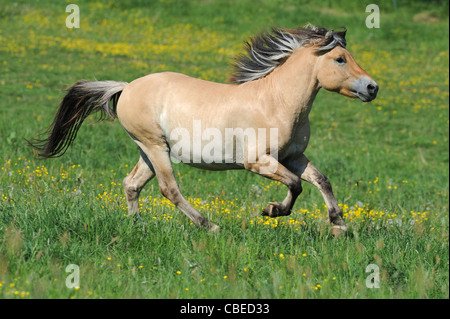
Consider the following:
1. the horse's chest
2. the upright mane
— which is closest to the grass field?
the horse's chest

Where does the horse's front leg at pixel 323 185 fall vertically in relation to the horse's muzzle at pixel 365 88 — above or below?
below

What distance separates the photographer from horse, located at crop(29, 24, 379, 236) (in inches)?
235

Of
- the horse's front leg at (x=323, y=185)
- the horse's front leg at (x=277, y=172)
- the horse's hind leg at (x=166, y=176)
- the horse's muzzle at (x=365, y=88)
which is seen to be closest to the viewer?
the horse's muzzle at (x=365, y=88)

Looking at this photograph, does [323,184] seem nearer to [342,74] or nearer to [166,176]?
[342,74]

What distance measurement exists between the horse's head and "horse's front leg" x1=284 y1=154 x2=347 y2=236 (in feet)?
2.53

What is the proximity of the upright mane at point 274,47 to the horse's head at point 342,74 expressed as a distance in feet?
0.33

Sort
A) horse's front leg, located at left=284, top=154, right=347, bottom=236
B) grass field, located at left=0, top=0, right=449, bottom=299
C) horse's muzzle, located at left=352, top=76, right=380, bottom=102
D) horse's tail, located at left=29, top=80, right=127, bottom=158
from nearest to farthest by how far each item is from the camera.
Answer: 1. grass field, located at left=0, top=0, right=449, bottom=299
2. horse's muzzle, located at left=352, top=76, right=380, bottom=102
3. horse's front leg, located at left=284, top=154, right=347, bottom=236
4. horse's tail, located at left=29, top=80, right=127, bottom=158

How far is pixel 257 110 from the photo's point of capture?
20.1ft

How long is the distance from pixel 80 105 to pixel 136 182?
116 cm

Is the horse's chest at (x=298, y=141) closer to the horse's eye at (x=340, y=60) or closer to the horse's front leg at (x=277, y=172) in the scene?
the horse's front leg at (x=277, y=172)

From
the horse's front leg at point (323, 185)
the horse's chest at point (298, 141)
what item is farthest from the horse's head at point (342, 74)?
the horse's front leg at point (323, 185)

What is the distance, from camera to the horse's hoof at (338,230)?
5.95 metres

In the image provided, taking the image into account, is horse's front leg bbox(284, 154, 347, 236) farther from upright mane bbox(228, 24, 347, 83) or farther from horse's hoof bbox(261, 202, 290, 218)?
upright mane bbox(228, 24, 347, 83)

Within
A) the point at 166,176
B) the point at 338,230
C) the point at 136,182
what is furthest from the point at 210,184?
the point at 338,230
